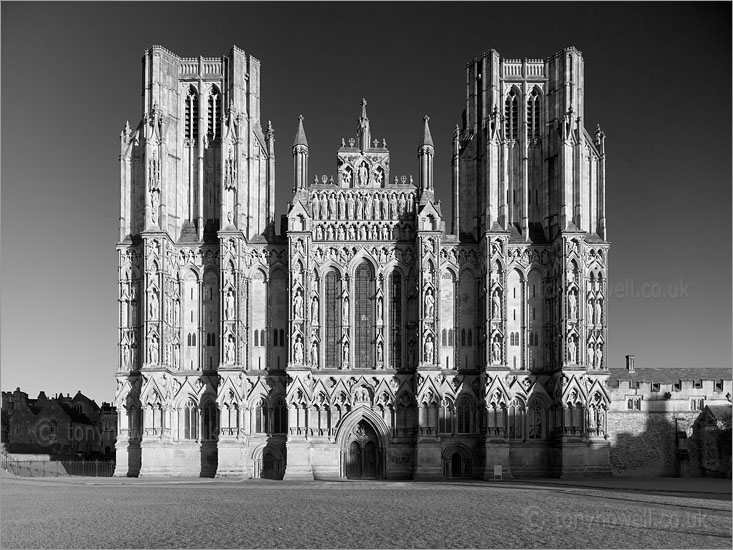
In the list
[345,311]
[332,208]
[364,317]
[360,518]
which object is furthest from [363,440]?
[360,518]

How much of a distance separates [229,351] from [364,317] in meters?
10.2

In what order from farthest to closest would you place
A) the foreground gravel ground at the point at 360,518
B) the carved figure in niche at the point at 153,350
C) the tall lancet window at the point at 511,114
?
the tall lancet window at the point at 511,114 < the carved figure in niche at the point at 153,350 < the foreground gravel ground at the point at 360,518

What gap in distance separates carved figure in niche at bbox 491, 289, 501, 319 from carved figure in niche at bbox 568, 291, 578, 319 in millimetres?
5033

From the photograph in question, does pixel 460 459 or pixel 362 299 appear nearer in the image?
pixel 460 459

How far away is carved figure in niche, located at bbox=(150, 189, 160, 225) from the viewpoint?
71.9 metres

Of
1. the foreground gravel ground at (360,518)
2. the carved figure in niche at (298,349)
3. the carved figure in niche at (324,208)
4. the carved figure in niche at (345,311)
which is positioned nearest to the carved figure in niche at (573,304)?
the carved figure in niche at (345,311)

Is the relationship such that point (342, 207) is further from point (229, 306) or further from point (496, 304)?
point (496, 304)

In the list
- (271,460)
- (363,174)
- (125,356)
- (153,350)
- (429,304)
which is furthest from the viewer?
(363,174)

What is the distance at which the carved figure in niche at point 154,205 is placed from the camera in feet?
236

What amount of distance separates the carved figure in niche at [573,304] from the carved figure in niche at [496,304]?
503cm

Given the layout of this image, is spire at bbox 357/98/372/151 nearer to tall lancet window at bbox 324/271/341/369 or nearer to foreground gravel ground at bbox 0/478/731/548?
tall lancet window at bbox 324/271/341/369

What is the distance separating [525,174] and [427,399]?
18.9 meters

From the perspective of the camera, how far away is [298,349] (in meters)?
70.9

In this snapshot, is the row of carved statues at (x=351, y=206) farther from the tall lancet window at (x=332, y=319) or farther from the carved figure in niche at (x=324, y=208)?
the tall lancet window at (x=332, y=319)
